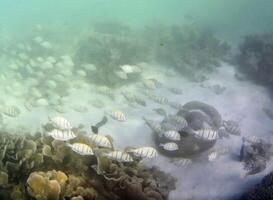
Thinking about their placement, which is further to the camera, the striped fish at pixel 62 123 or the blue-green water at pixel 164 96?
the blue-green water at pixel 164 96

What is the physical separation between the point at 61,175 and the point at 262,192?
15.0 ft

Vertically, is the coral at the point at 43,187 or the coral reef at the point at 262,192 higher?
the coral at the point at 43,187

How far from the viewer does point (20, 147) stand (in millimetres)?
6676

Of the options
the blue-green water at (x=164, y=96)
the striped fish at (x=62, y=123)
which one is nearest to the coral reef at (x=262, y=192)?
the blue-green water at (x=164, y=96)

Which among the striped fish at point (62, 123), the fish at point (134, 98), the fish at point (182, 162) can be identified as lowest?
the fish at point (134, 98)

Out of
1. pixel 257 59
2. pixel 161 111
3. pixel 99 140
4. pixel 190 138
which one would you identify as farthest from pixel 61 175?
pixel 257 59

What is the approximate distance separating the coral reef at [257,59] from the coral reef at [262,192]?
9742 millimetres

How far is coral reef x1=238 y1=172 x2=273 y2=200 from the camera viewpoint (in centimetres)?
754

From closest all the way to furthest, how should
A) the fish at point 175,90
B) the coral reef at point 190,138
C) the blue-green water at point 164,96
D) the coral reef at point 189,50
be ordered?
1. the blue-green water at point 164,96
2. the coral reef at point 190,138
3. the fish at point 175,90
4. the coral reef at point 189,50

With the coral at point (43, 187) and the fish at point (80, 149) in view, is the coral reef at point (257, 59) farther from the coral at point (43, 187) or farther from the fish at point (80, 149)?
the coral at point (43, 187)

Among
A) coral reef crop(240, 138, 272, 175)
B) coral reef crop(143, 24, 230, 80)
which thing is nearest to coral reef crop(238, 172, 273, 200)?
coral reef crop(240, 138, 272, 175)

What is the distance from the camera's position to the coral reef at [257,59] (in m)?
17.3

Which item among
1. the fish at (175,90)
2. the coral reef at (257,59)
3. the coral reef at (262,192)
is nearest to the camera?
the coral reef at (262,192)

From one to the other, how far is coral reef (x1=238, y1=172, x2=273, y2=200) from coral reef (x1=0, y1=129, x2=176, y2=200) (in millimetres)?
2348
